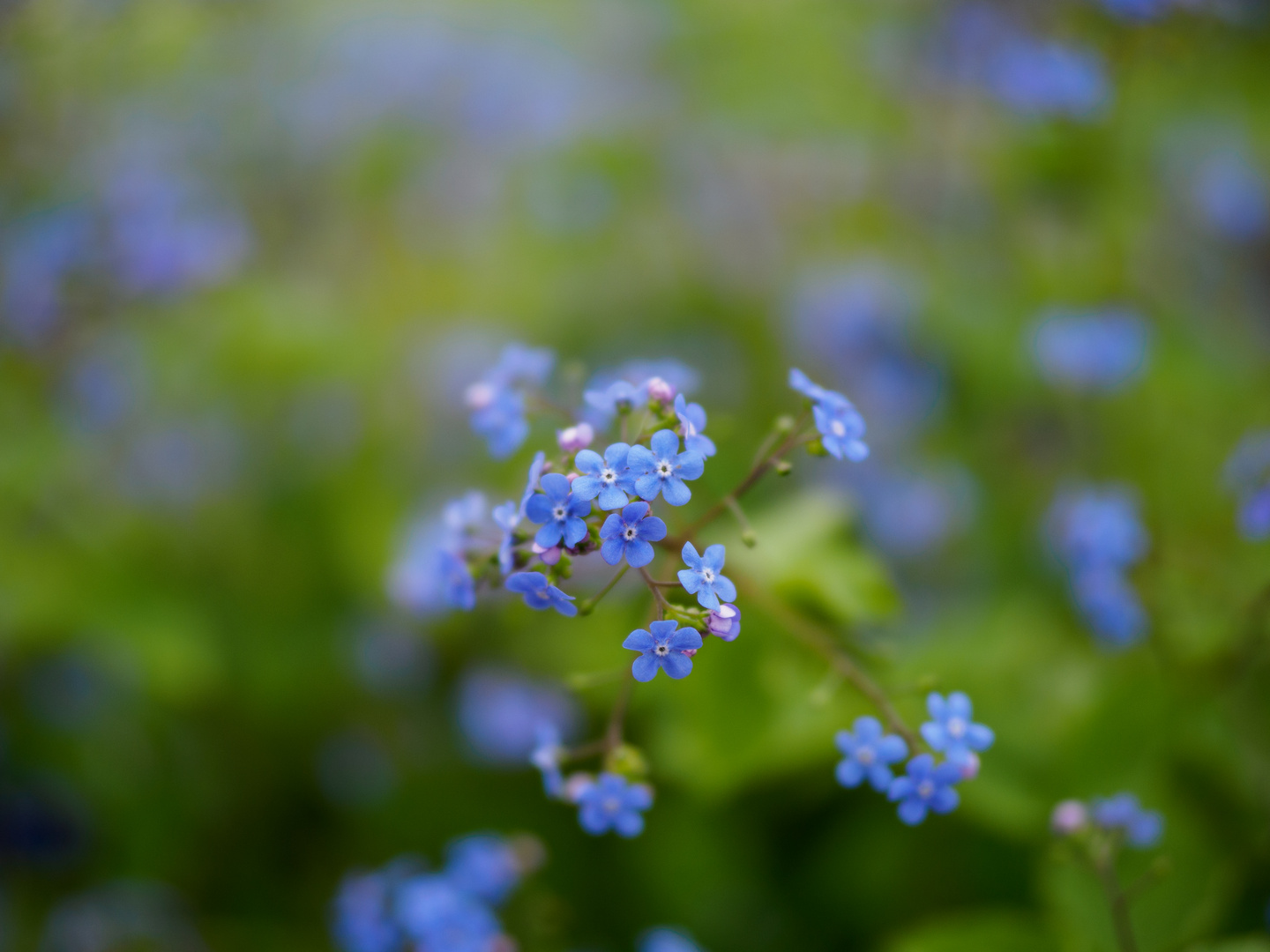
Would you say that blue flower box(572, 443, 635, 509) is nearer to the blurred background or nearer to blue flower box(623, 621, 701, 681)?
blue flower box(623, 621, 701, 681)

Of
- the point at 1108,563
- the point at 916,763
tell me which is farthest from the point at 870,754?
the point at 1108,563

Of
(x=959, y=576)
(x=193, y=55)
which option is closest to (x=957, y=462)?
(x=959, y=576)

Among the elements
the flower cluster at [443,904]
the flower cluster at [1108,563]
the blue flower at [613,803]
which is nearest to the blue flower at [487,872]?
the flower cluster at [443,904]

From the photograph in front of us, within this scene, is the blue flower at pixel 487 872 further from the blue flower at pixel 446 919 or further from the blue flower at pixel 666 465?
the blue flower at pixel 666 465

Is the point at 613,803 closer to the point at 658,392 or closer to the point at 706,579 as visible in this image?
the point at 706,579

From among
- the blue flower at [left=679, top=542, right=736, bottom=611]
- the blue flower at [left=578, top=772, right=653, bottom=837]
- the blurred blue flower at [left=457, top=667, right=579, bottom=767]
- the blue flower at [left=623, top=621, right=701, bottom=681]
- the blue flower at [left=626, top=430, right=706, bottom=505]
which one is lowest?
the blurred blue flower at [left=457, top=667, right=579, bottom=767]

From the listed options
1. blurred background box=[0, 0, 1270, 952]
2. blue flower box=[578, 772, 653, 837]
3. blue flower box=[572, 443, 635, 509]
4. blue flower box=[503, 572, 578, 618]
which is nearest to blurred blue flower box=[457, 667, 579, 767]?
blurred background box=[0, 0, 1270, 952]

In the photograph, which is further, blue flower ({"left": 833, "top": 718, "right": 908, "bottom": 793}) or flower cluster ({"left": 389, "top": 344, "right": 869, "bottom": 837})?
blue flower ({"left": 833, "top": 718, "right": 908, "bottom": 793})
